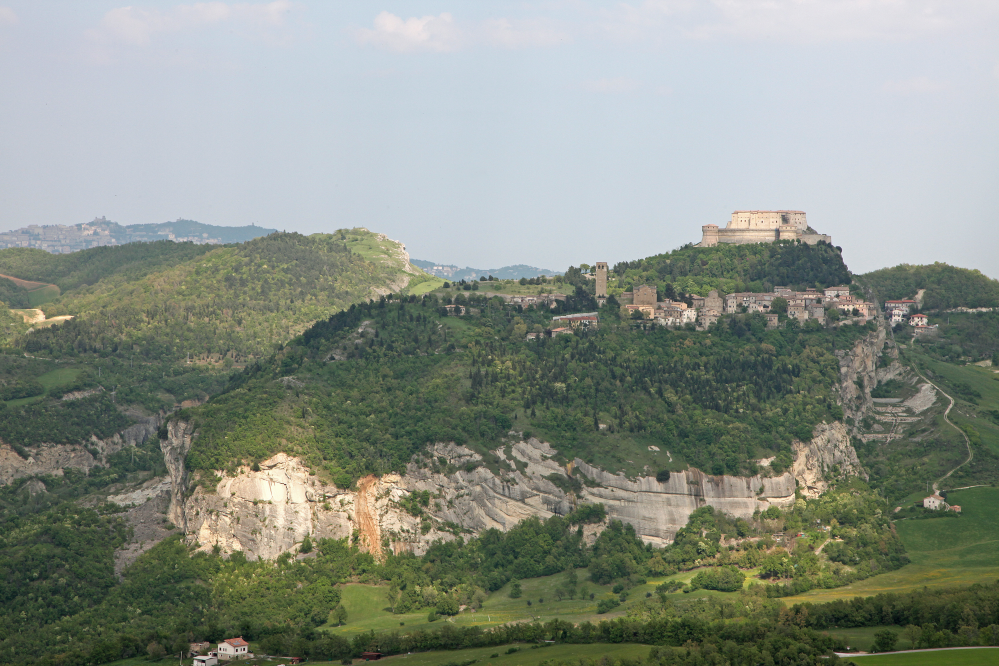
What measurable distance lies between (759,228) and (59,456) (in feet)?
275

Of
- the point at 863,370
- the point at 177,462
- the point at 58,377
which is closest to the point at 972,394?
the point at 863,370

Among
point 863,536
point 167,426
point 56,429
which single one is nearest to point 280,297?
point 56,429

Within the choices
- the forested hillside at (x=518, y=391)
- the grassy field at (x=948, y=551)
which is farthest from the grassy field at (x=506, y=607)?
the grassy field at (x=948, y=551)

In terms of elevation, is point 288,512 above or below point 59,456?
above

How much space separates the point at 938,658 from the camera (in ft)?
253

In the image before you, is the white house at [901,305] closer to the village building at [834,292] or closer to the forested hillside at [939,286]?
the forested hillside at [939,286]

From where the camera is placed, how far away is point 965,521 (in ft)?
344

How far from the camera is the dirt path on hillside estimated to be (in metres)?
105

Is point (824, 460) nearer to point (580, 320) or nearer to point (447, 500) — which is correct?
point (580, 320)

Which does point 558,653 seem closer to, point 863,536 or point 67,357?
point 863,536

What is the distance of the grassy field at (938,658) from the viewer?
75.6 m

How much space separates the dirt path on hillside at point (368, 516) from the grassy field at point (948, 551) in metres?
32.7

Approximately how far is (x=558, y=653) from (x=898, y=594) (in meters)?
24.5

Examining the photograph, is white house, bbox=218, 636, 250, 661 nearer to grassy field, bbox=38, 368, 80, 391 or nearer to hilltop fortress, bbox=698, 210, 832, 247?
grassy field, bbox=38, 368, 80, 391
